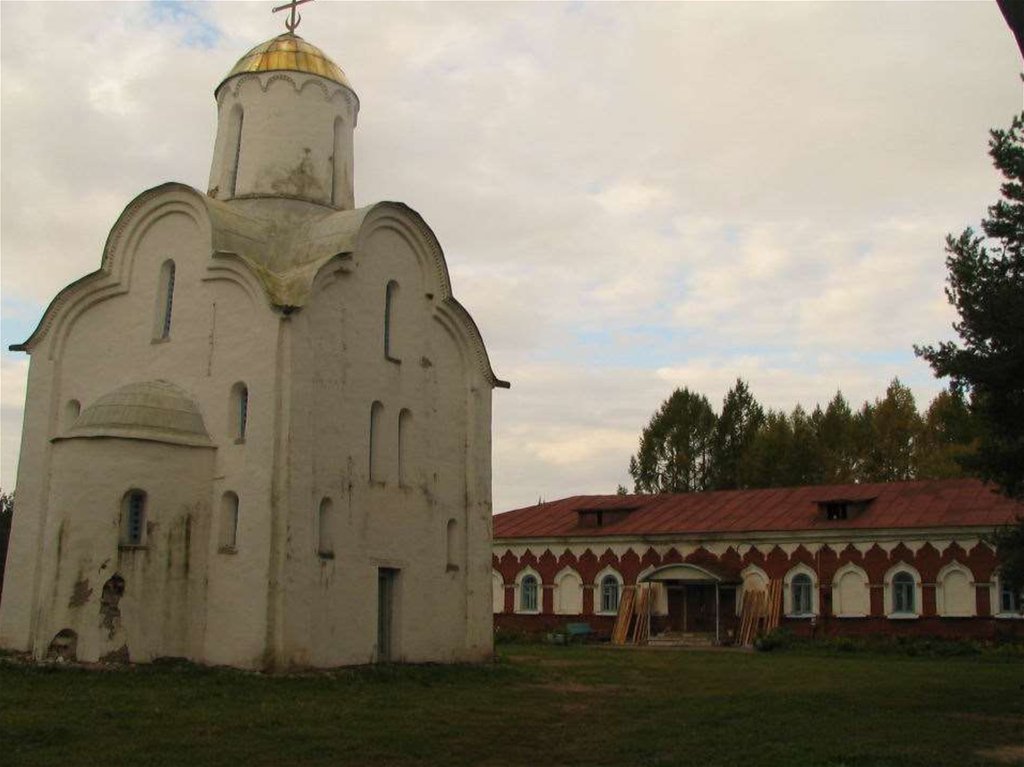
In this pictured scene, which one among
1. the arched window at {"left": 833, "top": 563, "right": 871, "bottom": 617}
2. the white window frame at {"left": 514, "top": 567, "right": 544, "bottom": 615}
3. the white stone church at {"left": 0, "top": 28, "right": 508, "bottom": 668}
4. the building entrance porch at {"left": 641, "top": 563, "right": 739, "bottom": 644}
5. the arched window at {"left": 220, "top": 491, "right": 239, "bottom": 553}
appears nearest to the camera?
the white stone church at {"left": 0, "top": 28, "right": 508, "bottom": 668}

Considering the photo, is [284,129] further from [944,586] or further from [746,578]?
[944,586]

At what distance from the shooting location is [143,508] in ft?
61.0

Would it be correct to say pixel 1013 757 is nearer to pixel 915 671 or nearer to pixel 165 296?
pixel 915 671

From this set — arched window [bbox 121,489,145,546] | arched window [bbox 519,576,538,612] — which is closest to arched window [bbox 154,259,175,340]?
arched window [bbox 121,489,145,546]

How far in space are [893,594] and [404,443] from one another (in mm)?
18449

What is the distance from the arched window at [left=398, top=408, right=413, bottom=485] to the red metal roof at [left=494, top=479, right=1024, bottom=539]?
1730cm

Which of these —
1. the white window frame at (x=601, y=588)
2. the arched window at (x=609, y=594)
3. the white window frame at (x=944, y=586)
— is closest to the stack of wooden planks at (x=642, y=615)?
the white window frame at (x=601, y=588)

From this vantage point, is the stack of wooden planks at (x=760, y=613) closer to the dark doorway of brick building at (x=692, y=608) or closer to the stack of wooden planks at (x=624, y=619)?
the dark doorway of brick building at (x=692, y=608)

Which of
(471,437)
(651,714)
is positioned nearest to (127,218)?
(471,437)

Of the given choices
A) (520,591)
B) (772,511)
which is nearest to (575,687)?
(772,511)

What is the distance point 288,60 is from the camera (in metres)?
23.4

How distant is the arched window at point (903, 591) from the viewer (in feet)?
108

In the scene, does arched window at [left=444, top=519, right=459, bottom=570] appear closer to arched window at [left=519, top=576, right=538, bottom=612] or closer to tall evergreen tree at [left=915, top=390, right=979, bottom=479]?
arched window at [left=519, top=576, right=538, bottom=612]

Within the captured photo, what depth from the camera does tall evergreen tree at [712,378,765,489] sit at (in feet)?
178
